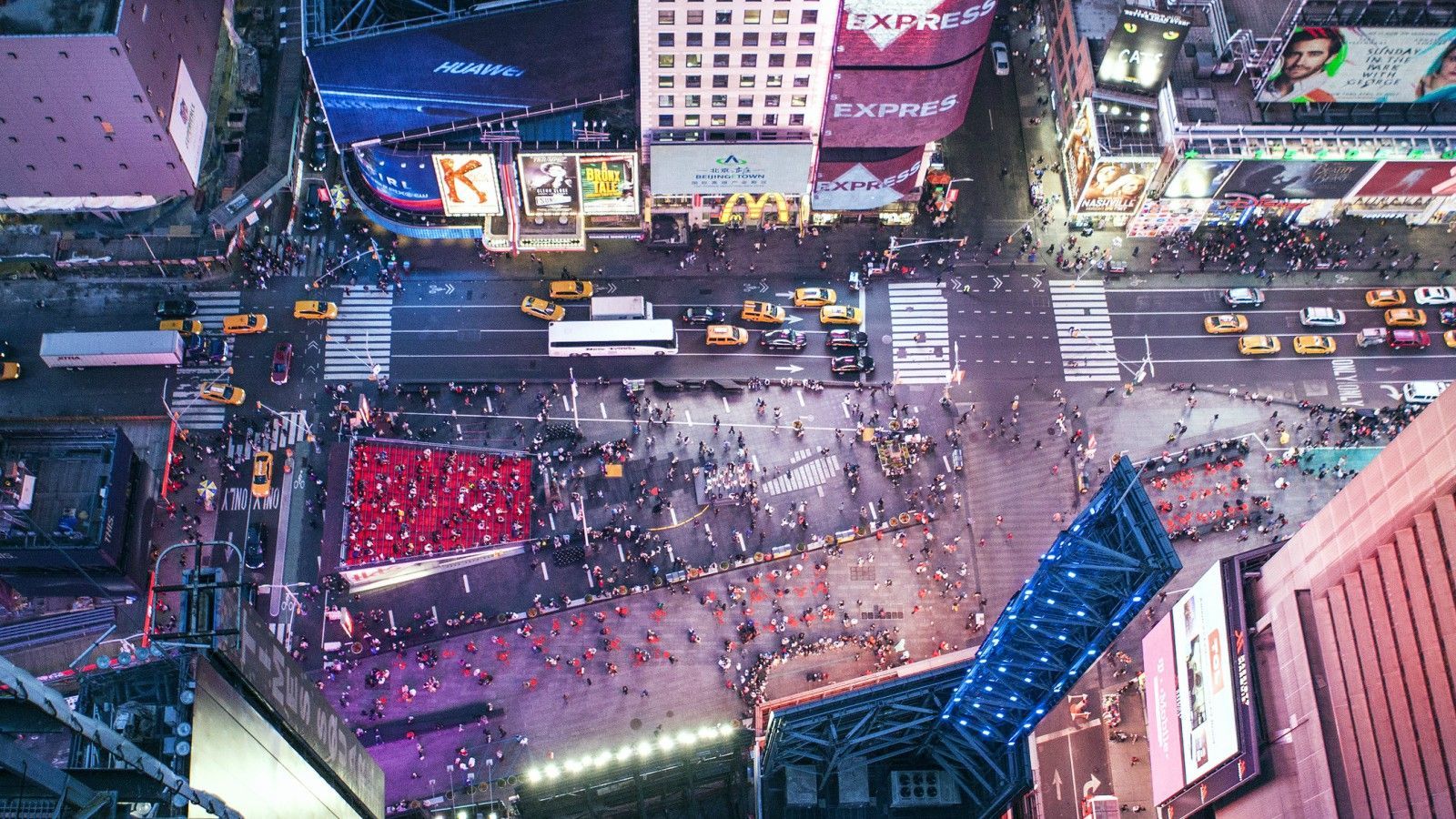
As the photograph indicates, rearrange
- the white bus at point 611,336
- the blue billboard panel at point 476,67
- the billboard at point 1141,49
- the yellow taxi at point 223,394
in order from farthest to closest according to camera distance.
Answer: the white bus at point 611,336
the billboard at point 1141,49
the yellow taxi at point 223,394
the blue billboard panel at point 476,67

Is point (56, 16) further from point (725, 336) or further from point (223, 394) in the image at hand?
point (725, 336)

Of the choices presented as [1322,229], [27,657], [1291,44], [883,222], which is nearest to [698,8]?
[883,222]

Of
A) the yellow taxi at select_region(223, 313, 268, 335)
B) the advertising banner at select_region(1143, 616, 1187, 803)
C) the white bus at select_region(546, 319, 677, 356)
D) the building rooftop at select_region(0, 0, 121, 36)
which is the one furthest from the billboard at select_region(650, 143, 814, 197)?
the advertising banner at select_region(1143, 616, 1187, 803)

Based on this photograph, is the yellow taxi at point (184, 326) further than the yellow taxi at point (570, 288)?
No

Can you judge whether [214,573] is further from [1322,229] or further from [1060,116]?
[1322,229]

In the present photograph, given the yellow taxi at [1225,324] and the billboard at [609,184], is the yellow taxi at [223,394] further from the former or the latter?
the yellow taxi at [1225,324]

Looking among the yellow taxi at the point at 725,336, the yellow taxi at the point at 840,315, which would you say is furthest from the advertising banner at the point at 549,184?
the yellow taxi at the point at 840,315

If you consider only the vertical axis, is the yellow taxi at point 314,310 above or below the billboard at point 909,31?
below

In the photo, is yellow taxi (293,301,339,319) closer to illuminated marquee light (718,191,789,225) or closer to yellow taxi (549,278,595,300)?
yellow taxi (549,278,595,300)
